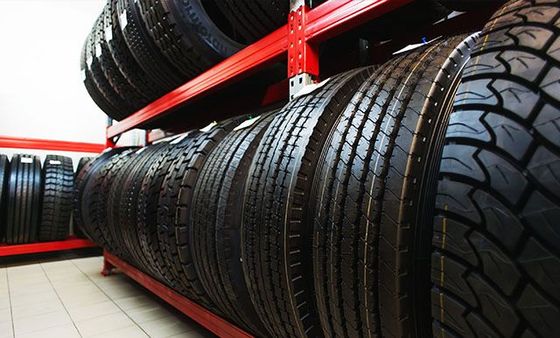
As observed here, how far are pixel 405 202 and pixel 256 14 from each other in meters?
1.09

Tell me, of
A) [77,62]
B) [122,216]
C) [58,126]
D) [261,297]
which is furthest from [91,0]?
[261,297]

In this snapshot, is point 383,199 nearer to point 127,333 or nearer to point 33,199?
point 127,333

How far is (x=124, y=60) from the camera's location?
7.15 feet

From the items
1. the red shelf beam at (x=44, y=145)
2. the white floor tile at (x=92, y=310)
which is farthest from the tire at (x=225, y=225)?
the red shelf beam at (x=44, y=145)

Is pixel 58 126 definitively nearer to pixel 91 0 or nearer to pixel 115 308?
pixel 91 0

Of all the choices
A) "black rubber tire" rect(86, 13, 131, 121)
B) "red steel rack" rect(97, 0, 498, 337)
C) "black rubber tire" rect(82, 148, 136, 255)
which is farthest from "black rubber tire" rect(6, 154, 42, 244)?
"red steel rack" rect(97, 0, 498, 337)

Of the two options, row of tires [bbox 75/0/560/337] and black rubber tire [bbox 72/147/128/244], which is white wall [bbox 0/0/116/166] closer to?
black rubber tire [bbox 72/147/128/244]

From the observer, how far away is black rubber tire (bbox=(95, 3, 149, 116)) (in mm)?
2357

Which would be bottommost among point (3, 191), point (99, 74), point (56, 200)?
point (56, 200)

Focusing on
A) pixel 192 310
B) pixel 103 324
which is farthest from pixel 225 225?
pixel 103 324

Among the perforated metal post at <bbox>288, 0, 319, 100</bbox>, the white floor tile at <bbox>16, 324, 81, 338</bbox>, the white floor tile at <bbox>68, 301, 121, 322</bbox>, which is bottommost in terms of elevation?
the white floor tile at <bbox>68, 301, 121, 322</bbox>

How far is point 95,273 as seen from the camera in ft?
9.95

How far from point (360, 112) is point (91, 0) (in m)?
5.78

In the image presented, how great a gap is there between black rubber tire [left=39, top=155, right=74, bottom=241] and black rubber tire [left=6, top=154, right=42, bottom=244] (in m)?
0.06
